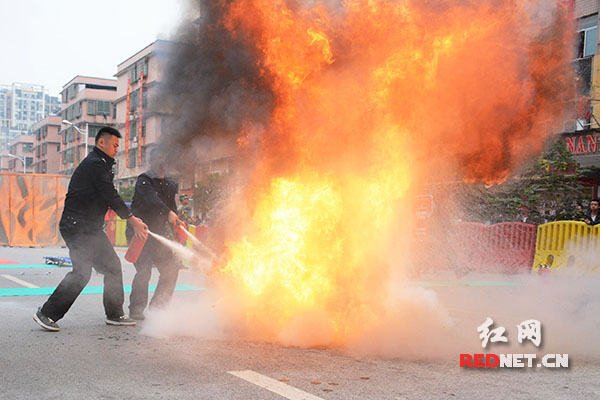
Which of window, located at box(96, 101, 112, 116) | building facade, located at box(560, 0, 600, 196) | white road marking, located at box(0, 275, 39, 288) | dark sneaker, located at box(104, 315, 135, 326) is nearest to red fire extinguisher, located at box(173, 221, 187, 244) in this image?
dark sneaker, located at box(104, 315, 135, 326)

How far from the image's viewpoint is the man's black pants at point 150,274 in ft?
23.2

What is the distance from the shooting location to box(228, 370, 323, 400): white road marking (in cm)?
392

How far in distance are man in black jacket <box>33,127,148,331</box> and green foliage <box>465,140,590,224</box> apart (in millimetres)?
15040

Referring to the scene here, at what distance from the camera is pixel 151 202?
7109 mm

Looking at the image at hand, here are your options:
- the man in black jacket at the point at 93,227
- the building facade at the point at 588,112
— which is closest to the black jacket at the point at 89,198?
the man in black jacket at the point at 93,227

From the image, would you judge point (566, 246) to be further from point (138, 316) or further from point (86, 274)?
point (86, 274)

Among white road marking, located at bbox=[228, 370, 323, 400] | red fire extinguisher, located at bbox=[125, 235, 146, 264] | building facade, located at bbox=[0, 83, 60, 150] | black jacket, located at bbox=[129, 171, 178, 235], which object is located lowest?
white road marking, located at bbox=[228, 370, 323, 400]

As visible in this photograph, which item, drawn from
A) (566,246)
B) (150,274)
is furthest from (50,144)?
(150,274)

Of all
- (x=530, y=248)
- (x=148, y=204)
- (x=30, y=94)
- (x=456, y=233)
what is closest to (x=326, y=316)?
(x=148, y=204)

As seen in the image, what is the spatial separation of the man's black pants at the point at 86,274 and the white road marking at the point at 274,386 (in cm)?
245

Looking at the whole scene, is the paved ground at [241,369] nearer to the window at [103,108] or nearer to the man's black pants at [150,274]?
the man's black pants at [150,274]

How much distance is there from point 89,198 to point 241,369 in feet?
9.39

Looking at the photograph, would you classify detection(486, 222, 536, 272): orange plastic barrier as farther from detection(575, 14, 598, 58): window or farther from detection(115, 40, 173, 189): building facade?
detection(575, 14, 598, 58): window

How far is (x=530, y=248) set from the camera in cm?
1423
